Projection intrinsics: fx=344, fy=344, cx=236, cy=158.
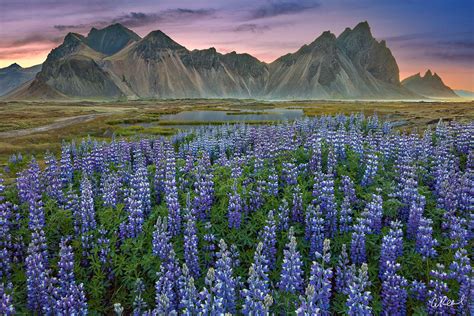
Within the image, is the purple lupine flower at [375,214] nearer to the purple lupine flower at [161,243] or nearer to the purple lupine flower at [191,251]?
the purple lupine flower at [191,251]

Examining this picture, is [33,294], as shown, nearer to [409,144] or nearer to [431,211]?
[431,211]

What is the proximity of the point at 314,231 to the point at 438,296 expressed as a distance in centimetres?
279

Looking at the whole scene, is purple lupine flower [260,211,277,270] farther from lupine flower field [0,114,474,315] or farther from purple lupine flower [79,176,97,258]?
purple lupine flower [79,176,97,258]

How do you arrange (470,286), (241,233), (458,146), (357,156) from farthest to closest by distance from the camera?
(458,146), (357,156), (241,233), (470,286)

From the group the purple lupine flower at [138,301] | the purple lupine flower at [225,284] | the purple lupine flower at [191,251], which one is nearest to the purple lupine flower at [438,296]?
the purple lupine flower at [225,284]

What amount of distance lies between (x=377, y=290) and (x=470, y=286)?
1.83 meters

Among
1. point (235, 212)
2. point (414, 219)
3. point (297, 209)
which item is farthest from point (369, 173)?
point (235, 212)

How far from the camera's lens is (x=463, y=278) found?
273 inches

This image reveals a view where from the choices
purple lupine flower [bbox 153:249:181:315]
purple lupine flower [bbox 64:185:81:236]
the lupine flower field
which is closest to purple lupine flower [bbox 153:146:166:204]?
the lupine flower field

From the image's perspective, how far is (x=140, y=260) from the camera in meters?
8.24

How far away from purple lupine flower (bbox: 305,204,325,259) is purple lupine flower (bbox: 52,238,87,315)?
16.9ft

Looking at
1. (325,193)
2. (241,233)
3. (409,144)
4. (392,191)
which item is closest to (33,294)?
(241,233)

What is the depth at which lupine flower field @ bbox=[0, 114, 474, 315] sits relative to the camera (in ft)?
21.6

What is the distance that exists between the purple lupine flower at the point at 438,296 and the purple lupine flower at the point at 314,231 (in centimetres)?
239
